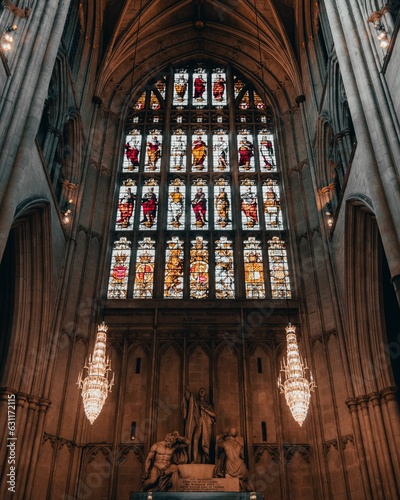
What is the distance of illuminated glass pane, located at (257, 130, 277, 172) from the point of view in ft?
62.3

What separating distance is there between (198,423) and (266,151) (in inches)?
416

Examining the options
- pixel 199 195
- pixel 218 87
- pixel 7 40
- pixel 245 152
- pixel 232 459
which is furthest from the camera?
pixel 218 87

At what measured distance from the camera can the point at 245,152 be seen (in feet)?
63.7

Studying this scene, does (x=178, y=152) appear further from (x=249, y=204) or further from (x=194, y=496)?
(x=194, y=496)

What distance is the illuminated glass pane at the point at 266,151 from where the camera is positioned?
62.3ft

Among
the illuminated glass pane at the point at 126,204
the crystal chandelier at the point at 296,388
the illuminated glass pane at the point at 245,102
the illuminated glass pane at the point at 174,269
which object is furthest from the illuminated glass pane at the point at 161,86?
the crystal chandelier at the point at 296,388

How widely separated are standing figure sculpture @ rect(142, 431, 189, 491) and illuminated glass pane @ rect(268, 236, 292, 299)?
5.34m

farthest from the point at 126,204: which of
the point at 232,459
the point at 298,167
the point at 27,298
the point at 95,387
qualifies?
the point at 232,459

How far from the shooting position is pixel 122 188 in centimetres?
1850

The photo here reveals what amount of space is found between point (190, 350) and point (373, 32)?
30.5 feet

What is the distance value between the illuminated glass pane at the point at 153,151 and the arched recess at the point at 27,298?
655 centimetres

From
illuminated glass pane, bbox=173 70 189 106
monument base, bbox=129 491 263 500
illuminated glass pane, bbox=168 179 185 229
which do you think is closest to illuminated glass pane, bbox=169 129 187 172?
illuminated glass pane, bbox=168 179 185 229

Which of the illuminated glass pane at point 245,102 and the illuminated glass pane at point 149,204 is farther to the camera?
the illuminated glass pane at point 245,102

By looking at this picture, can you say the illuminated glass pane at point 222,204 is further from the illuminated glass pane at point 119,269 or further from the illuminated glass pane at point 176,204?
the illuminated glass pane at point 119,269
